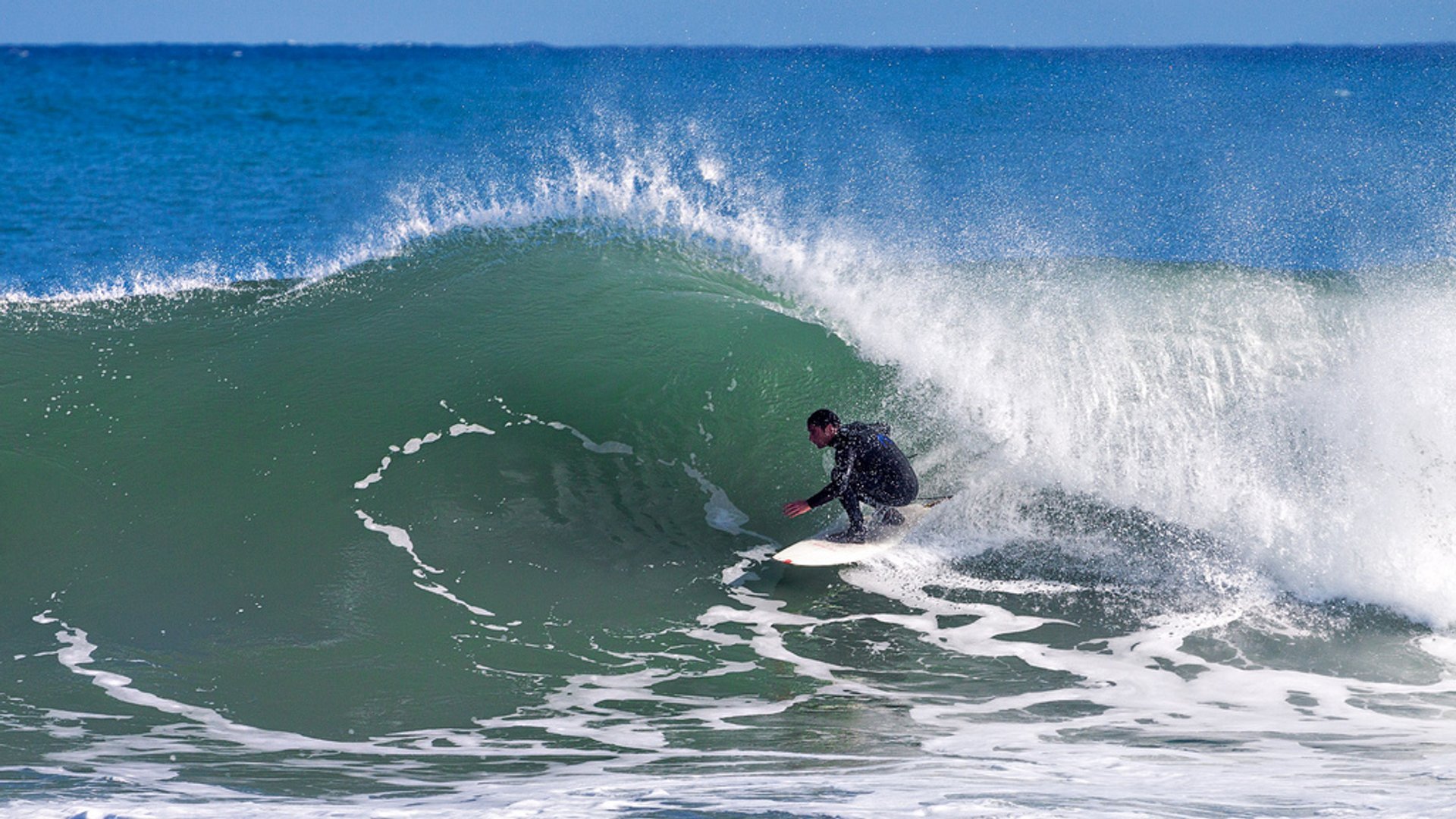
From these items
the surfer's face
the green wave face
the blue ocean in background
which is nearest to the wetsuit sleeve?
the surfer's face

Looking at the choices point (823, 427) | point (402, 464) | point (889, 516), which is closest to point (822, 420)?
point (823, 427)

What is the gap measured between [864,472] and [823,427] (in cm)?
45

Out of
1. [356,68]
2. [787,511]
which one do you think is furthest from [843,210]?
[356,68]

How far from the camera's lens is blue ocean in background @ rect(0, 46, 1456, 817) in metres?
5.33

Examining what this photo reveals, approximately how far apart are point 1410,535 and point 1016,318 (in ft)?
11.7

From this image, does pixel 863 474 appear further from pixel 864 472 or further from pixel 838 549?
pixel 838 549

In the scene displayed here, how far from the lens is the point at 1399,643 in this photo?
22.5ft

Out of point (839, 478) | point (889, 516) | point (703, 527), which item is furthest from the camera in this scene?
point (703, 527)

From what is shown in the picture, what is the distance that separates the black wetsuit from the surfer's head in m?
0.12

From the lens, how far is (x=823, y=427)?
7.54 m

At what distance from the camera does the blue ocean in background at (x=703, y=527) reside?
5.33 m

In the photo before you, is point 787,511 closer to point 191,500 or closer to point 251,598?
point 251,598

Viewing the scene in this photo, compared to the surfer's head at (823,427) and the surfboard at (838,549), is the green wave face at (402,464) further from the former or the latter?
the surfer's head at (823,427)

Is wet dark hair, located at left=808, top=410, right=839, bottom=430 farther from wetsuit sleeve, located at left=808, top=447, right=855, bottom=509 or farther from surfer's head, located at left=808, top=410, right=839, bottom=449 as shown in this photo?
wetsuit sleeve, located at left=808, top=447, right=855, bottom=509
